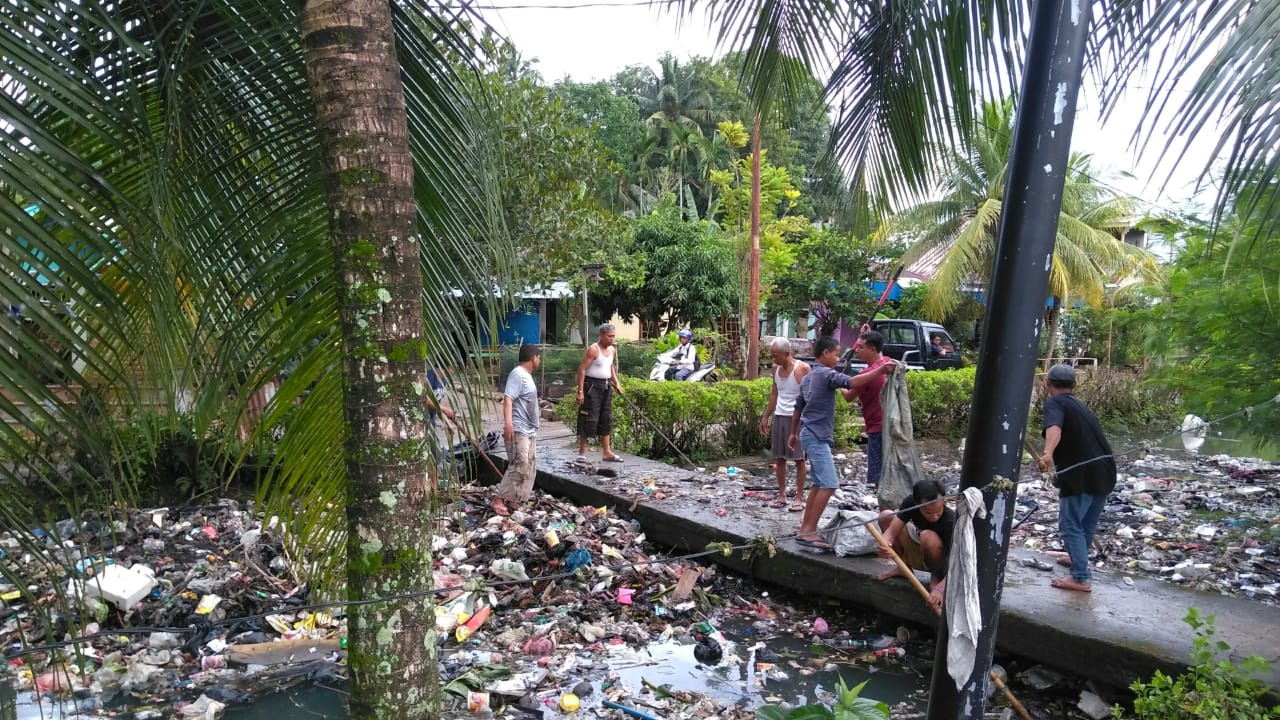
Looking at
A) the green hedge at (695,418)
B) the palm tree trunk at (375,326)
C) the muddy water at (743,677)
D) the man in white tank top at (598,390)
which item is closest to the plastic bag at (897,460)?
the muddy water at (743,677)

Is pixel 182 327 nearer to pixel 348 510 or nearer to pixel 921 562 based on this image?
pixel 348 510

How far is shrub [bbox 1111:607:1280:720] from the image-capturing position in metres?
3.38

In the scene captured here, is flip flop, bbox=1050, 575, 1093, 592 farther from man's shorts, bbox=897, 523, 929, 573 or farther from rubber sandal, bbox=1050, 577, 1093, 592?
man's shorts, bbox=897, 523, 929, 573

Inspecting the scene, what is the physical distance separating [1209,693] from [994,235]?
17.9 m

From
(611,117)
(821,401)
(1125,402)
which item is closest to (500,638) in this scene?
(821,401)

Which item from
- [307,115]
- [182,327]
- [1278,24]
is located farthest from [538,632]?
[1278,24]

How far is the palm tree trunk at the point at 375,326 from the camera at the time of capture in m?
1.99

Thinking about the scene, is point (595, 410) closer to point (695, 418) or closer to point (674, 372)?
point (695, 418)

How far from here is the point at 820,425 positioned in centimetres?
629

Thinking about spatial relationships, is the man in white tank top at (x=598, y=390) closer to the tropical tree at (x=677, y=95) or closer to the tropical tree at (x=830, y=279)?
the tropical tree at (x=830, y=279)

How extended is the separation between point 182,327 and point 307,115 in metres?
0.84

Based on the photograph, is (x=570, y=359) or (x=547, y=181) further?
(x=570, y=359)

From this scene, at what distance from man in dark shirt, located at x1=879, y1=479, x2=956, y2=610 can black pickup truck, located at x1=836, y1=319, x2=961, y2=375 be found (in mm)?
12041

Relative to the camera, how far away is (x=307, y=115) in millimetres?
2727
